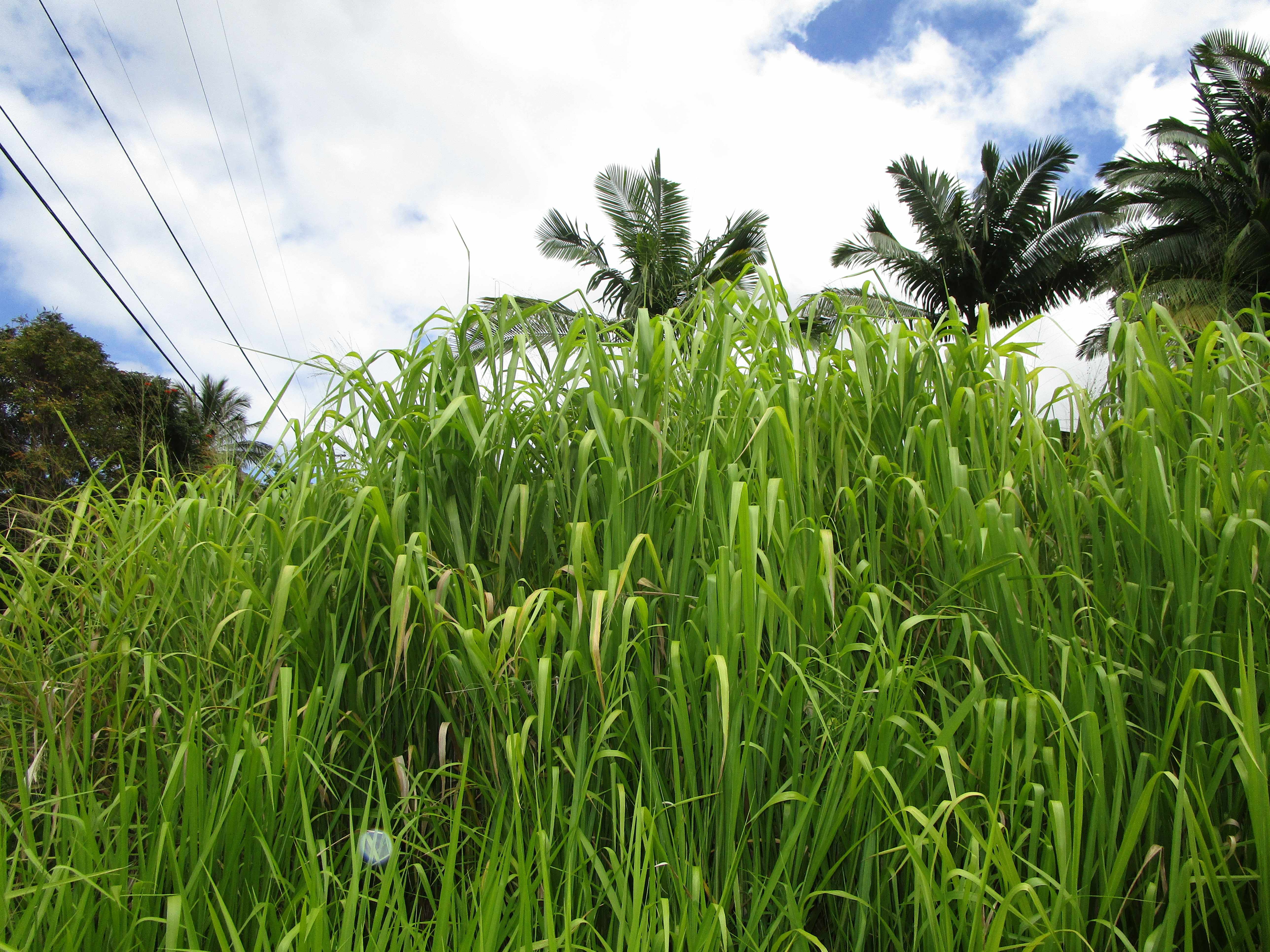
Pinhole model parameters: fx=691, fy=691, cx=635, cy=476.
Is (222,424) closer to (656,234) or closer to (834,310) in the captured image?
(834,310)

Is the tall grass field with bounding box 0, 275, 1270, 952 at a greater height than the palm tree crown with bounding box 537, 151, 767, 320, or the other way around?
the palm tree crown with bounding box 537, 151, 767, 320

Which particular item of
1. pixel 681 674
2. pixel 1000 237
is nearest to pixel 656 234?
pixel 1000 237

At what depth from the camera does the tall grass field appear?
116 centimetres

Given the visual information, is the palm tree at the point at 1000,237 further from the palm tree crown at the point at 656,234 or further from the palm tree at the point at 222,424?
the palm tree at the point at 222,424

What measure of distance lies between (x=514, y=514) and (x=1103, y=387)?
1.63m

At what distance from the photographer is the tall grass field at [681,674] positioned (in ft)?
3.80

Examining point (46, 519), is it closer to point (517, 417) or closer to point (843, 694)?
point (517, 417)

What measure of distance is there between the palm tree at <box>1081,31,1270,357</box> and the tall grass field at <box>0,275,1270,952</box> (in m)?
13.4

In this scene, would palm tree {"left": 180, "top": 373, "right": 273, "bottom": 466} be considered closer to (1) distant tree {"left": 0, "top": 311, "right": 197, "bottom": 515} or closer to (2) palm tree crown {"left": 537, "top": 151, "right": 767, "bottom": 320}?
(1) distant tree {"left": 0, "top": 311, "right": 197, "bottom": 515}

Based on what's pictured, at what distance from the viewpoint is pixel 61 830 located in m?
1.30

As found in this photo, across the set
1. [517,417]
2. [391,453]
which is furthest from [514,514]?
[391,453]

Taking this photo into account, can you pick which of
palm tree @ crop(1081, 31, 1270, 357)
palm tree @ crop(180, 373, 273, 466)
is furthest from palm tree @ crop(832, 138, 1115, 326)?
palm tree @ crop(180, 373, 273, 466)

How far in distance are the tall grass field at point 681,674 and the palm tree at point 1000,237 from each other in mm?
14140

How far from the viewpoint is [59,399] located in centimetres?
1327
